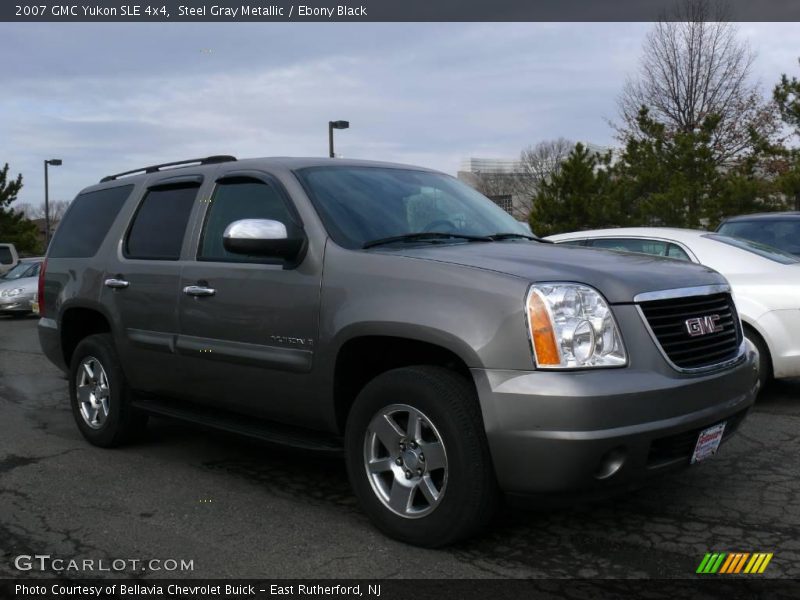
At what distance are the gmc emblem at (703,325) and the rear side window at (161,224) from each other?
2.91 m

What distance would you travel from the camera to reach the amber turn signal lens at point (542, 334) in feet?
10.8

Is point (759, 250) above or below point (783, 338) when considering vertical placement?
above

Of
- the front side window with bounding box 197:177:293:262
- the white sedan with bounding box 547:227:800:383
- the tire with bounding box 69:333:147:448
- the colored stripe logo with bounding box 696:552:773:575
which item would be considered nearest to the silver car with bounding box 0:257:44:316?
the tire with bounding box 69:333:147:448

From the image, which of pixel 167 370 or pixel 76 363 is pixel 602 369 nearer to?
pixel 167 370

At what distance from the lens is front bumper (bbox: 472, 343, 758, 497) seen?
3227mm

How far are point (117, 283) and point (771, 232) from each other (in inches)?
271

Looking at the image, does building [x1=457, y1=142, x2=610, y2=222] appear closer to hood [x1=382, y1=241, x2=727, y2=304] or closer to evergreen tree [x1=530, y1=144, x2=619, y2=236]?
evergreen tree [x1=530, y1=144, x2=619, y2=236]

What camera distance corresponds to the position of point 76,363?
19.2ft

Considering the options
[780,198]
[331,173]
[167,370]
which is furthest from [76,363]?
[780,198]

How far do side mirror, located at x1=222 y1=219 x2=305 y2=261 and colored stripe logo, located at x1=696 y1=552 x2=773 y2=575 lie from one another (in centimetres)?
233

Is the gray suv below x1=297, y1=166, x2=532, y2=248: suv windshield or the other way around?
below

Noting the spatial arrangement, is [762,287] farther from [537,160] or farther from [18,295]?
[537,160]

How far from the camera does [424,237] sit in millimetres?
4336

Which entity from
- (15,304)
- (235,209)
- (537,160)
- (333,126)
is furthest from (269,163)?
(537,160)
